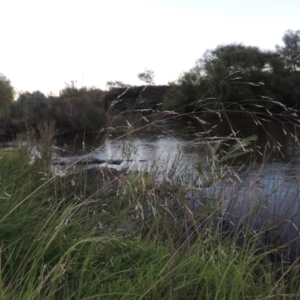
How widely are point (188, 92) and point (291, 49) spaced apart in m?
17.4

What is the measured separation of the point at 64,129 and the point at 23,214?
2409cm

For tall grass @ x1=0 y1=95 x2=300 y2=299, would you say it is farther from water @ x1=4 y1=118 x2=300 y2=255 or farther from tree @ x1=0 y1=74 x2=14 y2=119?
tree @ x1=0 y1=74 x2=14 y2=119

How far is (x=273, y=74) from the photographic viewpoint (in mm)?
38625

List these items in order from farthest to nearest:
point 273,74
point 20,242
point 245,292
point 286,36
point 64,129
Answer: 1. point 286,36
2. point 273,74
3. point 64,129
4. point 20,242
5. point 245,292

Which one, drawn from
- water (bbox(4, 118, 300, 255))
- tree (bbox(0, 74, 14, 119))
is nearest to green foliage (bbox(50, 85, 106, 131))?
tree (bbox(0, 74, 14, 119))

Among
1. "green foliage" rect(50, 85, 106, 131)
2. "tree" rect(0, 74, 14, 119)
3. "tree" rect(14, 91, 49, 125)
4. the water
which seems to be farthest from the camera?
"tree" rect(0, 74, 14, 119)

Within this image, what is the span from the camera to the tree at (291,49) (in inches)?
1829

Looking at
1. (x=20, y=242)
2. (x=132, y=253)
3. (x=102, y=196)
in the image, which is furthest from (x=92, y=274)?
(x=102, y=196)

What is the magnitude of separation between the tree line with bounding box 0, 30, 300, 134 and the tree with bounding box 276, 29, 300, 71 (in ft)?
0.36

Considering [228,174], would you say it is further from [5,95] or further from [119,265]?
[5,95]

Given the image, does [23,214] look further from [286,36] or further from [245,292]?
[286,36]

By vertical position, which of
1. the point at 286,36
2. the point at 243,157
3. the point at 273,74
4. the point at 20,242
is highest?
the point at 286,36

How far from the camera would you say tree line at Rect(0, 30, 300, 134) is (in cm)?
2722

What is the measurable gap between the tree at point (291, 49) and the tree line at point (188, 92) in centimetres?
11
